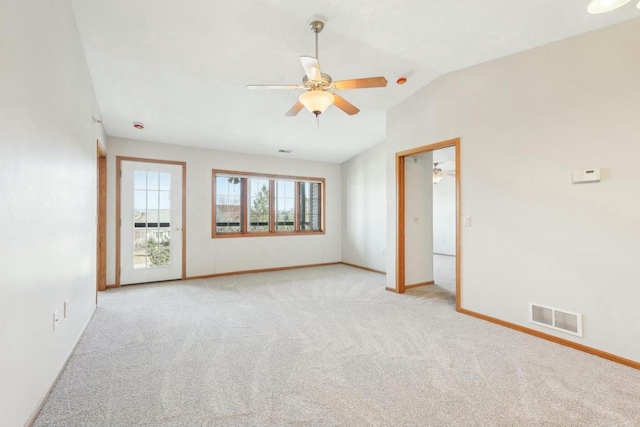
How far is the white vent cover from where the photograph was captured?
8.83 ft

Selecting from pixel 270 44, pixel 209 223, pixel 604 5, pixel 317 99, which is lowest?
pixel 209 223

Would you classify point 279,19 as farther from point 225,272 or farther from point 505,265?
point 225,272

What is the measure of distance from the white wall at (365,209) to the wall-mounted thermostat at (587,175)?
3325 millimetres

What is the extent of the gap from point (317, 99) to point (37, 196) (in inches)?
78.9

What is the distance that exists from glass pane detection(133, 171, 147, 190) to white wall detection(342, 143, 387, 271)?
399 cm

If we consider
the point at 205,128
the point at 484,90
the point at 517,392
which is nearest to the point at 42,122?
the point at 205,128

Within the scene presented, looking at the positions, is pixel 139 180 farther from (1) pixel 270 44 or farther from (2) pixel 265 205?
(1) pixel 270 44

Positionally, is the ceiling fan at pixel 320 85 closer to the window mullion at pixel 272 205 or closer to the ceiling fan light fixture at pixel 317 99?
the ceiling fan light fixture at pixel 317 99

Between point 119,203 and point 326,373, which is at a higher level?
point 119,203

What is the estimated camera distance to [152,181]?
516 cm

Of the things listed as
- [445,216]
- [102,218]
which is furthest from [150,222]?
[445,216]

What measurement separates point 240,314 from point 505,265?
9.64 ft

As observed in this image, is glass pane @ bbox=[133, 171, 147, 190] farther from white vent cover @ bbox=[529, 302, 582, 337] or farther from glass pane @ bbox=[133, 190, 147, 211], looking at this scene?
white vent cover @ bbox=[529, 302, 582, 337]

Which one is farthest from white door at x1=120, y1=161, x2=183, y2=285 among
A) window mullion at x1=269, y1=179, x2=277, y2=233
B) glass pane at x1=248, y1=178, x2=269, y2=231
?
window mullion at x1=269, y1=179, x2=277, y2=233
